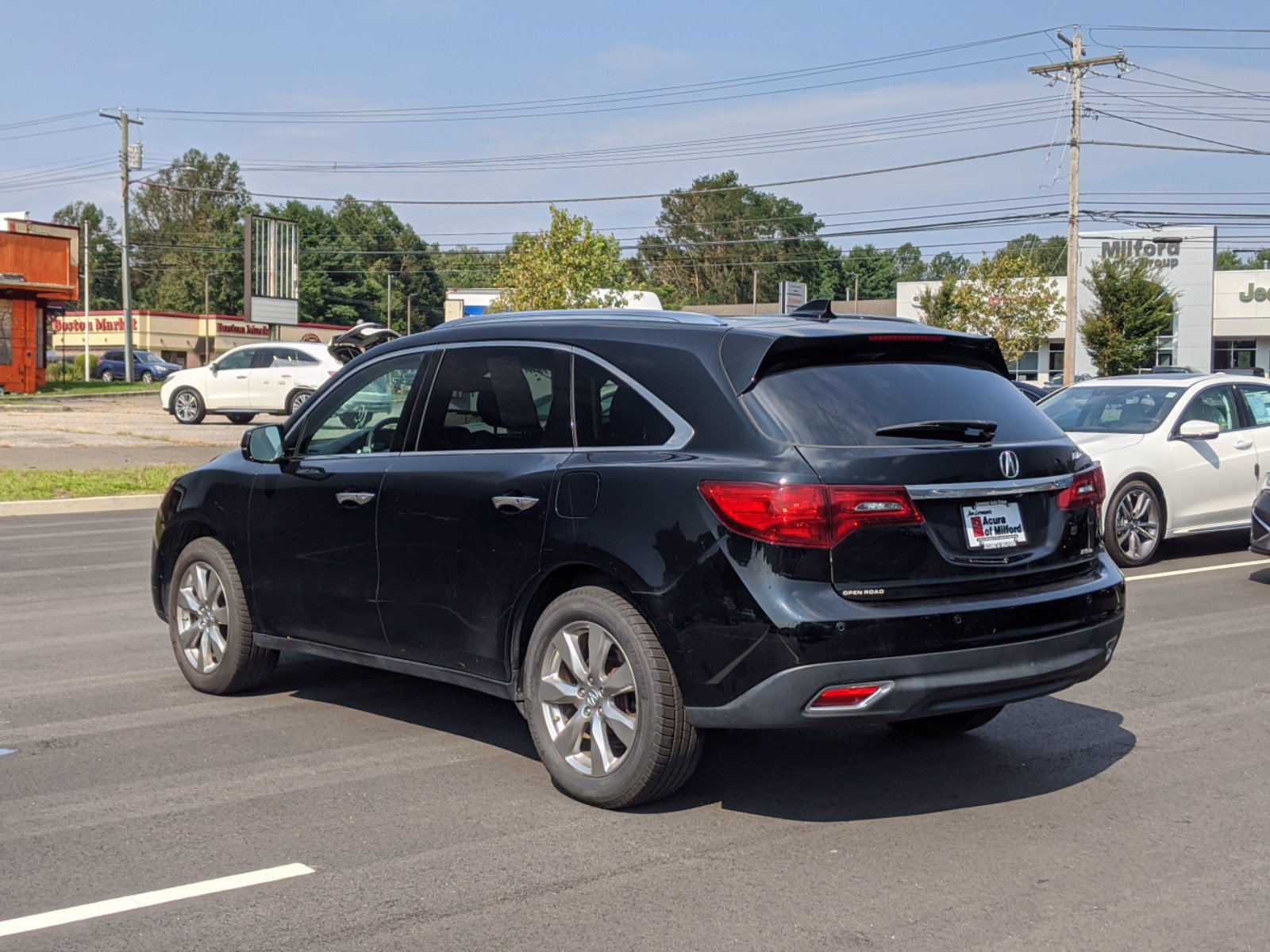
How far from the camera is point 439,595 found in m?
5.70

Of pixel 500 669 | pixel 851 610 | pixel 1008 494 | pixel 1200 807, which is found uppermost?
pixel 1008 494

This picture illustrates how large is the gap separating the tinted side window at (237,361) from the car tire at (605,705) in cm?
2794

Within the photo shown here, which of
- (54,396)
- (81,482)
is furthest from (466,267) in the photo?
(81,482)

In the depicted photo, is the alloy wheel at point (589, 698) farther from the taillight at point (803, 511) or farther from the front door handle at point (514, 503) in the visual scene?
the taillight at point (803, 511)

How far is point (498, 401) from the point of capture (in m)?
5.75

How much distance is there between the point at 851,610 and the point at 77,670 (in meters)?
4.80

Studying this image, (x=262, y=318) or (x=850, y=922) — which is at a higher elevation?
(x=262, y=318)

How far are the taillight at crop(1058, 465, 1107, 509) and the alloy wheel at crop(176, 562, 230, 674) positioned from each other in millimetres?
3940

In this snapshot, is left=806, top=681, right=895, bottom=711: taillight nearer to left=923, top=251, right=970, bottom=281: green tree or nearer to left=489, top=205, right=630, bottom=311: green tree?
left=489, top=205, right=630, bottom=311: green tree

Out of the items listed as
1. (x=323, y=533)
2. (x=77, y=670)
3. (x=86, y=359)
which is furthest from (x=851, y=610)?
(x=86, y=359)

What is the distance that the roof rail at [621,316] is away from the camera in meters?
5.41

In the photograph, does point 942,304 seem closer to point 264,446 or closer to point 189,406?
point 189,406

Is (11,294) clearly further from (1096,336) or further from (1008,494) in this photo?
(1008,494)

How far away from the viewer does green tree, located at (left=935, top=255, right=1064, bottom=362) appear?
58.8 m
